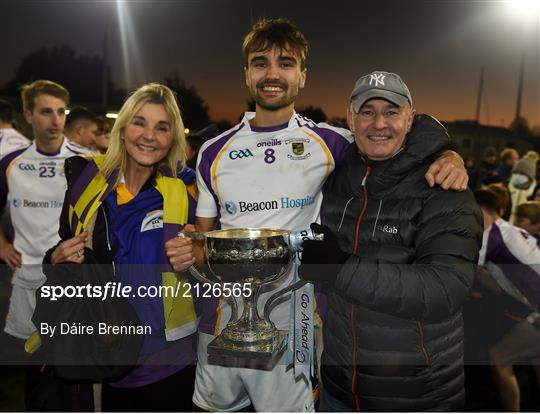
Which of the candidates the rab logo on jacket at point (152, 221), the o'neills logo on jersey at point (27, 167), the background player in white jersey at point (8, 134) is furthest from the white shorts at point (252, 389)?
the background player in white jersey at point (8, 134)

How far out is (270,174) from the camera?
7.28 ft

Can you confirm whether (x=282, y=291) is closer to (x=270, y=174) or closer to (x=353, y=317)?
(x=353, y=317)

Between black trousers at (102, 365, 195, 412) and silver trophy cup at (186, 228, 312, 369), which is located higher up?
silver trophy cup at (186, 228, 312, 369)

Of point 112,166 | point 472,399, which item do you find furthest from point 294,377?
point 472,399

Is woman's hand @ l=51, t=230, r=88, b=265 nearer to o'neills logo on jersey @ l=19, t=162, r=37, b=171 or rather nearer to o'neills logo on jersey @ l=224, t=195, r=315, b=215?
o'neills logo on jersey @ l=224, t=195, r=315, b=215

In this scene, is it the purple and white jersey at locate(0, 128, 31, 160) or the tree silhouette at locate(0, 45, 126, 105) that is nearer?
the purple and white jersey at locate(0, 128, 31, 160)

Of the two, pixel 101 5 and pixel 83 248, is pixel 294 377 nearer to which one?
pixel 83 248

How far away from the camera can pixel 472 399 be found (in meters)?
3.71

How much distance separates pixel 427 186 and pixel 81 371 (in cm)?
159

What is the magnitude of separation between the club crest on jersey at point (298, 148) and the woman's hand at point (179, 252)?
64 centimetres

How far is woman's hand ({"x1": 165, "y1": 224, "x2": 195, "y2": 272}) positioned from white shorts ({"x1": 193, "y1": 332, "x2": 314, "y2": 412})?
17.6 inches

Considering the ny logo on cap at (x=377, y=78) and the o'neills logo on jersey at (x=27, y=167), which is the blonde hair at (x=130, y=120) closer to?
the ny logo on cap at (x=377, y=78)

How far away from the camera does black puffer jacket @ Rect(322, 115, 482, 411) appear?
1581mm

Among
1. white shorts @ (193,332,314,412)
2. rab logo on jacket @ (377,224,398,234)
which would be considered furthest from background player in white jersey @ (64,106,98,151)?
rab logo on jacket @ (377,224,398,234)
